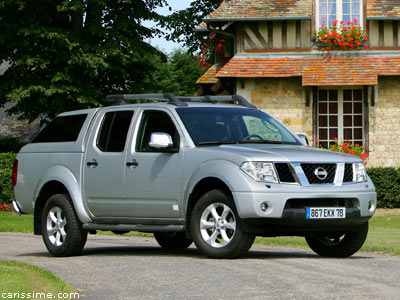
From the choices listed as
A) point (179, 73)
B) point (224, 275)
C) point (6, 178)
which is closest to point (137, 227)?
point (224, 275)

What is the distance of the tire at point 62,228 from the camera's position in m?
11.9

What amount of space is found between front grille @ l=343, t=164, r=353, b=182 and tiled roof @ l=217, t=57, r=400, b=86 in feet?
51.4

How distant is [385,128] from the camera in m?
27.5

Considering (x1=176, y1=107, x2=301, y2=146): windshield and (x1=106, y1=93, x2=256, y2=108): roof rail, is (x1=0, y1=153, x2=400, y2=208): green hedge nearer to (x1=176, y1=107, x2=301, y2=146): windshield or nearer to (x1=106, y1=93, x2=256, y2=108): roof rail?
(x1=106, y1=93, x2=256, y2=108): roof rail

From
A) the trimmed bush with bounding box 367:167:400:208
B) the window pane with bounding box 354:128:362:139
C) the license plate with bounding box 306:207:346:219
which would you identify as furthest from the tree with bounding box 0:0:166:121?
the license plate with bounding box 306:207:346:219

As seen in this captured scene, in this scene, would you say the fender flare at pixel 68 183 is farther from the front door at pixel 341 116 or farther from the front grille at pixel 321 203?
the front door at pixel 341 116

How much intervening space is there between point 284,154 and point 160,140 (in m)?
1.52

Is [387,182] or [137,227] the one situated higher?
[137,227]

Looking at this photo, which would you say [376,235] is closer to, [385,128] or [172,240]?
[172,240]

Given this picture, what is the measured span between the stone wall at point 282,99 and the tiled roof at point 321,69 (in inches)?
21.1

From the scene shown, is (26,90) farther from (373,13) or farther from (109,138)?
(109,138)

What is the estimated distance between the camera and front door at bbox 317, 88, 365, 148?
2759cm

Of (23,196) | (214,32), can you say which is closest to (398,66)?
(214,32)

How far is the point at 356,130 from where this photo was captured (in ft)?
90.8
